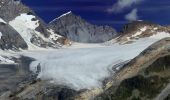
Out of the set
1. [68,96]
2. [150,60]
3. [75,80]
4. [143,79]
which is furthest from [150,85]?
[75,80]

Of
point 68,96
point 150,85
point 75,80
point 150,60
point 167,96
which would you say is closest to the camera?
point 167,96

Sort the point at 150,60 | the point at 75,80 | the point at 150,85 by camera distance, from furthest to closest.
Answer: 1. the point at 75,80
2. the point at 150,60
3. the point at 150,85

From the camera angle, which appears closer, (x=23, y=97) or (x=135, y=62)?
(x=135, y=62)

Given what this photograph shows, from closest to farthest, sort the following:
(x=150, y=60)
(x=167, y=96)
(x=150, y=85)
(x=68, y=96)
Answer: (x=167, y=96), (x=150, y=85), (x=150, y=60), (x=68, y=96)

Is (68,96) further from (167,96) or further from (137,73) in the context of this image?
(167,96)

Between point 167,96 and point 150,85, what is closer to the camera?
point 167,96

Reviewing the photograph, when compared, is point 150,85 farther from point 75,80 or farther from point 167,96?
point 75,80

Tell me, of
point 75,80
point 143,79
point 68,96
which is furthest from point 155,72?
point 75,80
